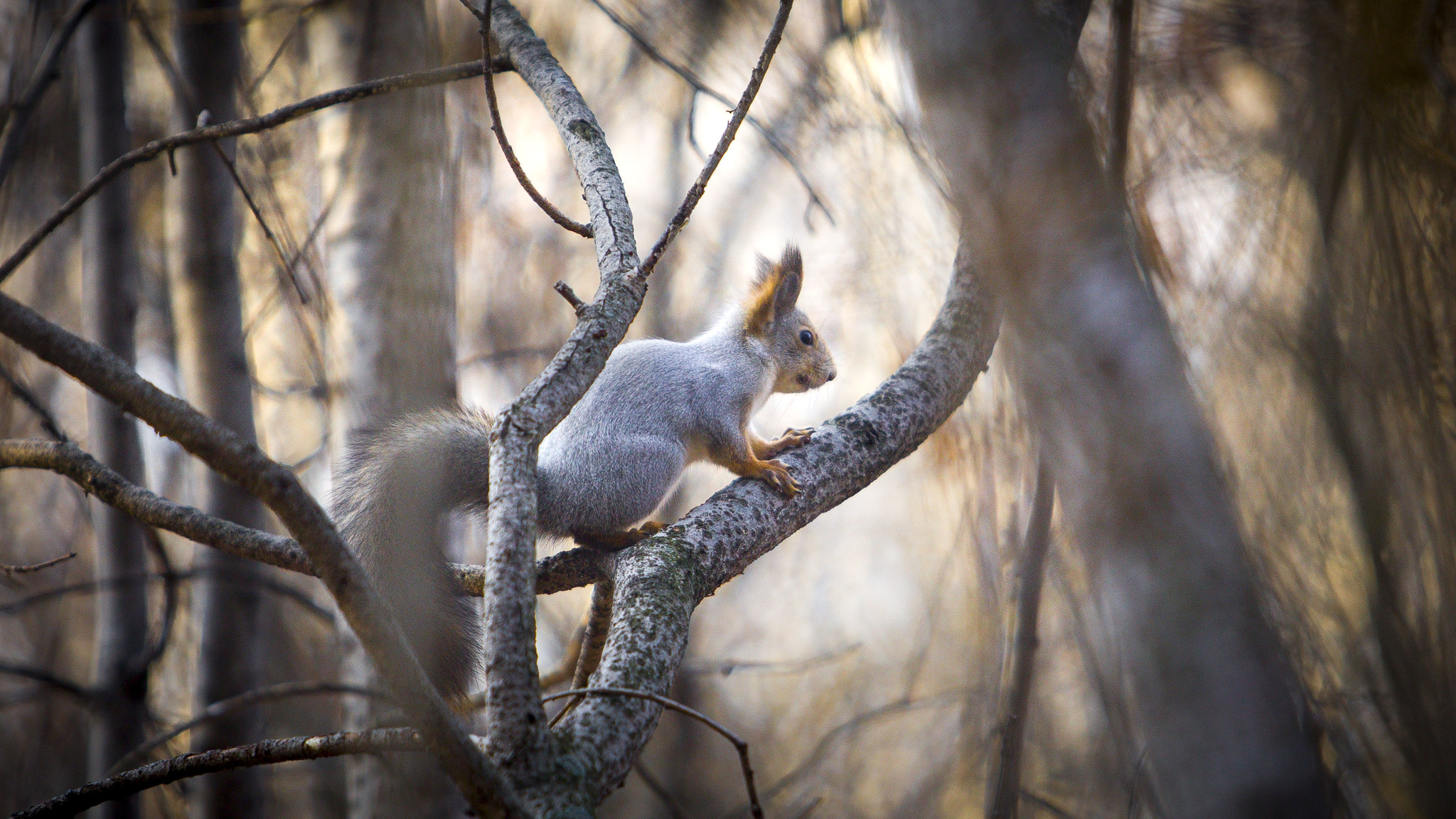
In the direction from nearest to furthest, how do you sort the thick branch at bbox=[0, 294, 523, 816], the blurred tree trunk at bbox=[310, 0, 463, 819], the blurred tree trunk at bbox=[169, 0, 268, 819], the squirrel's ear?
1. the thick branch at bbox=[0, 294, 523, 816]
2. the blurred tree trunk at bbox=[169, 0, 268, 819]
3. the squirrel's ear
4. the blurred tree trunk at bbox=[310, 0, 463, 819]

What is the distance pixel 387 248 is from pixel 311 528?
2657 millimetres

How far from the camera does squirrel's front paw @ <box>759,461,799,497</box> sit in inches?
76.0

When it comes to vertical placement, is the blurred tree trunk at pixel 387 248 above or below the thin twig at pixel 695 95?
above

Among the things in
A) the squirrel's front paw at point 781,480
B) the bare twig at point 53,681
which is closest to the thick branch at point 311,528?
the squirrel's front paw at point 781,480

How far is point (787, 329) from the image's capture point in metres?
3.01

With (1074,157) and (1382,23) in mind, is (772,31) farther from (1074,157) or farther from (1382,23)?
(1382,23)

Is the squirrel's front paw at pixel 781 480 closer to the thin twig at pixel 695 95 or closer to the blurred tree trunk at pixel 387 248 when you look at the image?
the thin twig at pixel 695 95

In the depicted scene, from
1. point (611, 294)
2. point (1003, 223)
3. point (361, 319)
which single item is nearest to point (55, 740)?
point (361, 319)

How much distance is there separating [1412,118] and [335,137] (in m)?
4.10

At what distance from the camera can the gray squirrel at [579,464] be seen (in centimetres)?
179

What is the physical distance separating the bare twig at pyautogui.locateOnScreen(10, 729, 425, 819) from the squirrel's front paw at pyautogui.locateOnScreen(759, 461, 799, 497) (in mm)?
1108

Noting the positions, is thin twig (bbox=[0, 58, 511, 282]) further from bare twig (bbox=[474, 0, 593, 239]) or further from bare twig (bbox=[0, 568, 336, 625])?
bare twig (bbox=[0, 568, 336, 625])

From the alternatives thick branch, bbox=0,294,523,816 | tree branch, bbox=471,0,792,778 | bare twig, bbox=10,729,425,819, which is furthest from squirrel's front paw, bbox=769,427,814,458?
thick branch, bbox=0,294,523,816

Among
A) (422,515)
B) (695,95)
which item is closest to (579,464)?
(422,515)
